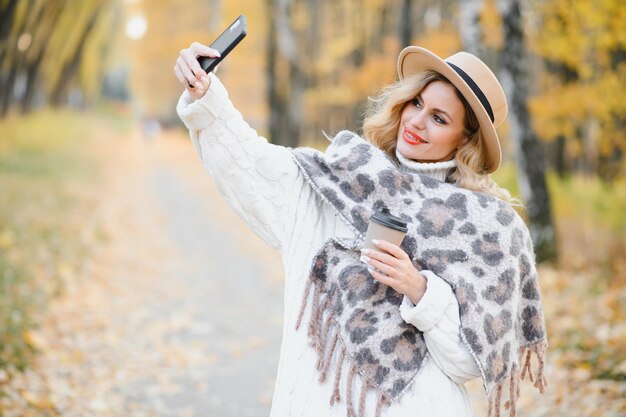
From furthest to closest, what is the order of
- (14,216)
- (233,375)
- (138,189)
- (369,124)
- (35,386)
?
(138,189) → (14,216) → (233,375) → (35,386) → (369,124)

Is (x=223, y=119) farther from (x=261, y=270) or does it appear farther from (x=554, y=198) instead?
(x=554, y=198)

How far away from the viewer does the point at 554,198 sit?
11.6 meters

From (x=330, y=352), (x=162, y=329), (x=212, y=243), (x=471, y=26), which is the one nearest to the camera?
(x=330, y=352)

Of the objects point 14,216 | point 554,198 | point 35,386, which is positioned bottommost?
point 35,386

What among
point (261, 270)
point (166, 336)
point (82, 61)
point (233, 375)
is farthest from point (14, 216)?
point (82, 61)

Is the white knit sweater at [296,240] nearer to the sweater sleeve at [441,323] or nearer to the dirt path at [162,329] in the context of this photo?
the sweater sleeve at [441,323]

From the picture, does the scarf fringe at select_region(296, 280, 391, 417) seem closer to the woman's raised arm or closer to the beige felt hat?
the woman's raised arm

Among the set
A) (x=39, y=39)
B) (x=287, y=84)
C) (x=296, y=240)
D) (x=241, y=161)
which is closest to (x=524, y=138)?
(x=296, y=240)

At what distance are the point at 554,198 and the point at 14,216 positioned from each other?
8.71 metres

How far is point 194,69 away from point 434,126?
806 mm

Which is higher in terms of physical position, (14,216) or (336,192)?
(14,216)

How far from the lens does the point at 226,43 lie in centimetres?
216

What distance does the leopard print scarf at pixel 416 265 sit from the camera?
215 centimetres

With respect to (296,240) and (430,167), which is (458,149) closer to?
(430,167)
